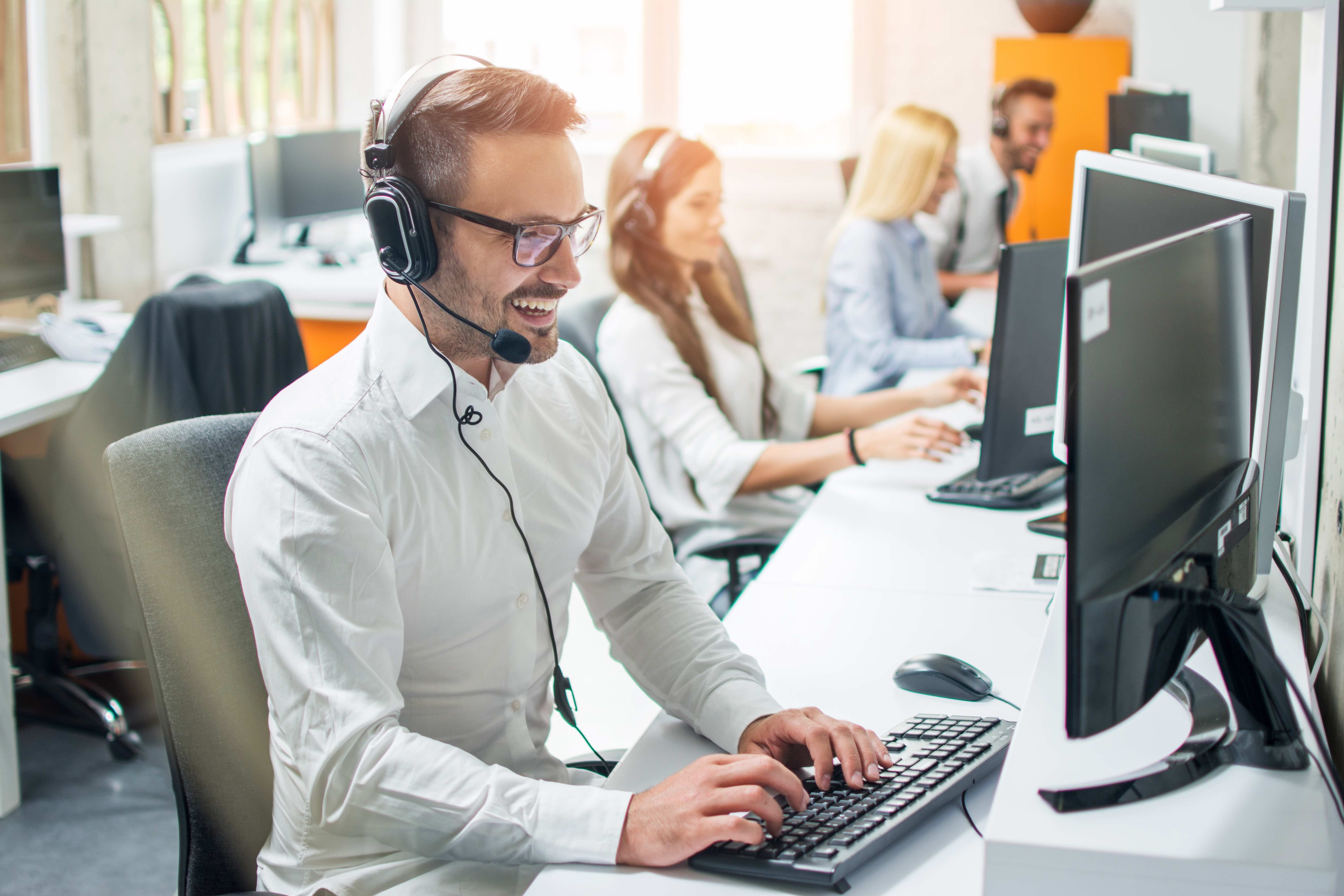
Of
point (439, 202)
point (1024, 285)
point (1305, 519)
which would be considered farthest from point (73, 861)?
point (1305, 519)

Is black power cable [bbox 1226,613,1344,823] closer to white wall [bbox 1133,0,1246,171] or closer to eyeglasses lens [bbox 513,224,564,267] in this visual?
eyeglasses lens [bbox 513,224,564,267]

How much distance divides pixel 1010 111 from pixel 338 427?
4.04 meters

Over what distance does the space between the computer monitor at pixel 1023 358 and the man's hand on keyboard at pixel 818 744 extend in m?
0.79

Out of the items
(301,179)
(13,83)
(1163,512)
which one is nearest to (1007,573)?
(1163,512)

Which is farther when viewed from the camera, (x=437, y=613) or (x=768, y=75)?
(x=768, y=75)

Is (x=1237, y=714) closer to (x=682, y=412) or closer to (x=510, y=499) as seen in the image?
(x=510, y=499)

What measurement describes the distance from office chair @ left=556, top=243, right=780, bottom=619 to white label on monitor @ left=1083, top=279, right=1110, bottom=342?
1.02 m

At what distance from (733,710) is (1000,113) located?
392cm

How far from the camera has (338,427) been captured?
1.03 metres

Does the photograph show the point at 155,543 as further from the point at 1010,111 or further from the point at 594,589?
the point at 1010,111

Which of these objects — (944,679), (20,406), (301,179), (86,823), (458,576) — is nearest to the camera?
(458,576)

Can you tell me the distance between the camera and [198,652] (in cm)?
108

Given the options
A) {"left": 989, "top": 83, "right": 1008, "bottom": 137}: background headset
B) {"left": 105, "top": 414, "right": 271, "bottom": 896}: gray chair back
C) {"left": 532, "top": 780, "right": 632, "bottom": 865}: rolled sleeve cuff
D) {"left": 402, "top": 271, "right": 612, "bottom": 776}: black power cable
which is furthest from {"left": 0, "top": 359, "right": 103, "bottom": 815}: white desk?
{"left": 989, "top": 83, "right": 1008, "bottom": 137}: background headset

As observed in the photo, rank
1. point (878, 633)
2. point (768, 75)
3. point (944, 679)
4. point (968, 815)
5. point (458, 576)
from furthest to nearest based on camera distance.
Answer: point (768, 75)
point (878, 633)
point (944, 679)
point (458, 576)
point (968, 815)
